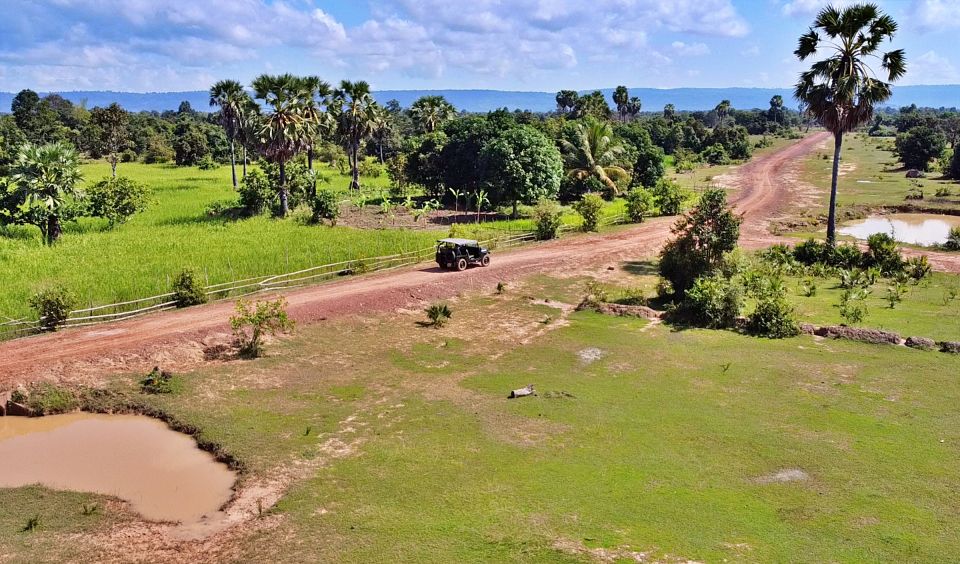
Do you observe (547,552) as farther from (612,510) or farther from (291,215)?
(291,215)

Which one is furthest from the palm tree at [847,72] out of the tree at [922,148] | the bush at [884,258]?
the tree at [922,148]

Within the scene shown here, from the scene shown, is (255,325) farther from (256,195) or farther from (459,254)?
(256,195)

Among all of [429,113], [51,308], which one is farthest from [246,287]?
[429,113]

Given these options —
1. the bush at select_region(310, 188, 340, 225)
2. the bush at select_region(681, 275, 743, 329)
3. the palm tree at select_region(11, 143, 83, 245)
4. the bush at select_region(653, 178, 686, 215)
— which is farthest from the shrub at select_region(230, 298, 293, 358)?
the bush at select_region(653, 178, 686, 215)

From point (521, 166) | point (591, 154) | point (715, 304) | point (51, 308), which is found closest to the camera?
point (51, 308)

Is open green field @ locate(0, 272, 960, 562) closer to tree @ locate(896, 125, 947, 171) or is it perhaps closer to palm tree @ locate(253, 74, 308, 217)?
palm tree @ locate(253, 74, 308, 217)

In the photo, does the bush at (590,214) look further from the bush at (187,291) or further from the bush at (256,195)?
the bush at (187,291)
